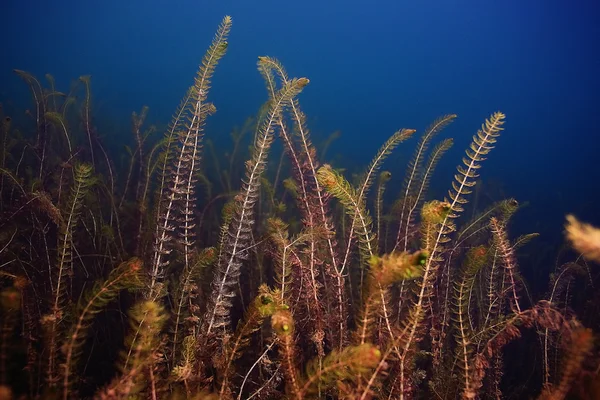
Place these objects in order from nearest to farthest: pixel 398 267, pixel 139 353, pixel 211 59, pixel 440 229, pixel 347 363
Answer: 1. pixel 398 267
2. pixel 347 363
3. pixel 139 353
4. pixel 440 229
5. pixel 211 59

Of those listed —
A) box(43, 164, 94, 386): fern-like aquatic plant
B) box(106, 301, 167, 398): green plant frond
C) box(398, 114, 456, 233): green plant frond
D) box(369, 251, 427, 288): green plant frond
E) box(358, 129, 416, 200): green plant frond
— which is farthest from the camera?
box(398, 114, 456, 233): green plant frond

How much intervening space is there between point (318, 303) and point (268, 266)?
6.55 feet

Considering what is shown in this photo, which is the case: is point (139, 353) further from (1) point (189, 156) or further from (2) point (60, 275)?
(1) point (189, 156)

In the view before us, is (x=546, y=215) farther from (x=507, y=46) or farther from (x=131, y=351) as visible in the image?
(x=507, y=46)

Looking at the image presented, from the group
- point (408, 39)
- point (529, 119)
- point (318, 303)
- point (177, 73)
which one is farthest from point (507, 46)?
point (318, 303)

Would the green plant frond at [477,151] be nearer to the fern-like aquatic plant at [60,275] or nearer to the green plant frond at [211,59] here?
the green plant frond at [211,59]

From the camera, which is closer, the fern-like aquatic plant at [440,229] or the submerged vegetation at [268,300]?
the submerged vegetation at [268,300]

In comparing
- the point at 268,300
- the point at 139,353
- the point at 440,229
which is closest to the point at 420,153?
the point at 440,229

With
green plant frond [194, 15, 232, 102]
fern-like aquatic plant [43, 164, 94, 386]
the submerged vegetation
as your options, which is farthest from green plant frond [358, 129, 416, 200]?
fern-like aquatic plant [43, 164, 94, 386]

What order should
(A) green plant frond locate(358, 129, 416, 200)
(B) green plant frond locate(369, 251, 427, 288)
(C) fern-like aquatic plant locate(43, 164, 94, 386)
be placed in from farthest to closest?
(A) green plant frond locate(358, 129, 416, 200) < (C) fern-like aquatic plant locate(43, 164, 94, 386) < (B) green plant frond locate(369, 251, 427, 288)

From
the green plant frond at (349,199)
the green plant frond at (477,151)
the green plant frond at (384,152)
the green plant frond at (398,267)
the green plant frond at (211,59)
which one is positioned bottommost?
the green plant frond at (398,267)

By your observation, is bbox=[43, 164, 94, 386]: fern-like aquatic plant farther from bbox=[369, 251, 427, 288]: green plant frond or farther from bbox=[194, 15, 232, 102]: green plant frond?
bbox=[369, 251, 427, 288]: green plant frond

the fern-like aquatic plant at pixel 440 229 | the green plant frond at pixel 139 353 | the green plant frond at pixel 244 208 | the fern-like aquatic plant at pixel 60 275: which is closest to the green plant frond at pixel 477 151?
the fern-like aquatic plant at pixel 440 229

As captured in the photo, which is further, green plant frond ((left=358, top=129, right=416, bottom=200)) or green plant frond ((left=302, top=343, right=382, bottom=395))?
green plant frond ((left=358, top=129, right=416, bottom=200))
